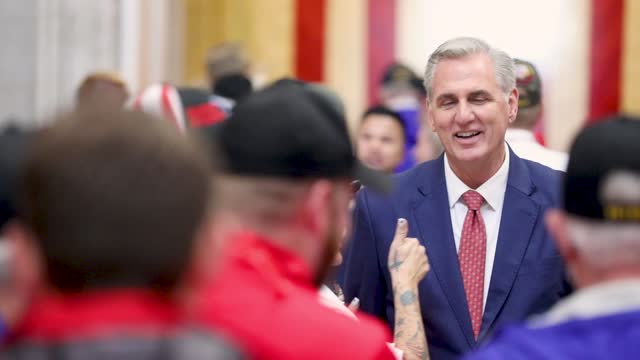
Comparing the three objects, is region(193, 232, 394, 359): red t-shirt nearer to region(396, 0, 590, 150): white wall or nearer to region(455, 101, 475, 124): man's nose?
region(455, 101, 475, 124): man's nose

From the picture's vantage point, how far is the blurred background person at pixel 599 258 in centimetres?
175

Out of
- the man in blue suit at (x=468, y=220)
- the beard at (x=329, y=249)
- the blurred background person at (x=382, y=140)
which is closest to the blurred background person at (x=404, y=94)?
the blurred background person at (x=382, y=140)

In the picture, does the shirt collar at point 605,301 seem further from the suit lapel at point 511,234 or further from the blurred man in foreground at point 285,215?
the suit lapel at point 511,234

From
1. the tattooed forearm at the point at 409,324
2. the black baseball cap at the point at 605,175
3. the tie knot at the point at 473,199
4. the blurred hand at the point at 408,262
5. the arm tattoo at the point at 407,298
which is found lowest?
the tattooed forearm at the point at 409,324

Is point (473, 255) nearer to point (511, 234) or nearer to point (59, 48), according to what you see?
point (511, 234)

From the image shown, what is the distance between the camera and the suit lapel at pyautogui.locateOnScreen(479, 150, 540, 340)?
3.18 meters

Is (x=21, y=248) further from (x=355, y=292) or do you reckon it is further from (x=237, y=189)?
(x=355, y=292)

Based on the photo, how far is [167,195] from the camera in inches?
56.1

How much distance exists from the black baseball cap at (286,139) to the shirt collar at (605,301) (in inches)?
15.2

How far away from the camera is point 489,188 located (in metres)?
3.38

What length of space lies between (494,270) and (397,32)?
642 centimetres

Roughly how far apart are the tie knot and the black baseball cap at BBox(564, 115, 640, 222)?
59.9 inches

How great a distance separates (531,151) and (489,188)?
683 mm

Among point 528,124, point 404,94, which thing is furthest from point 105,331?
point 404,94
